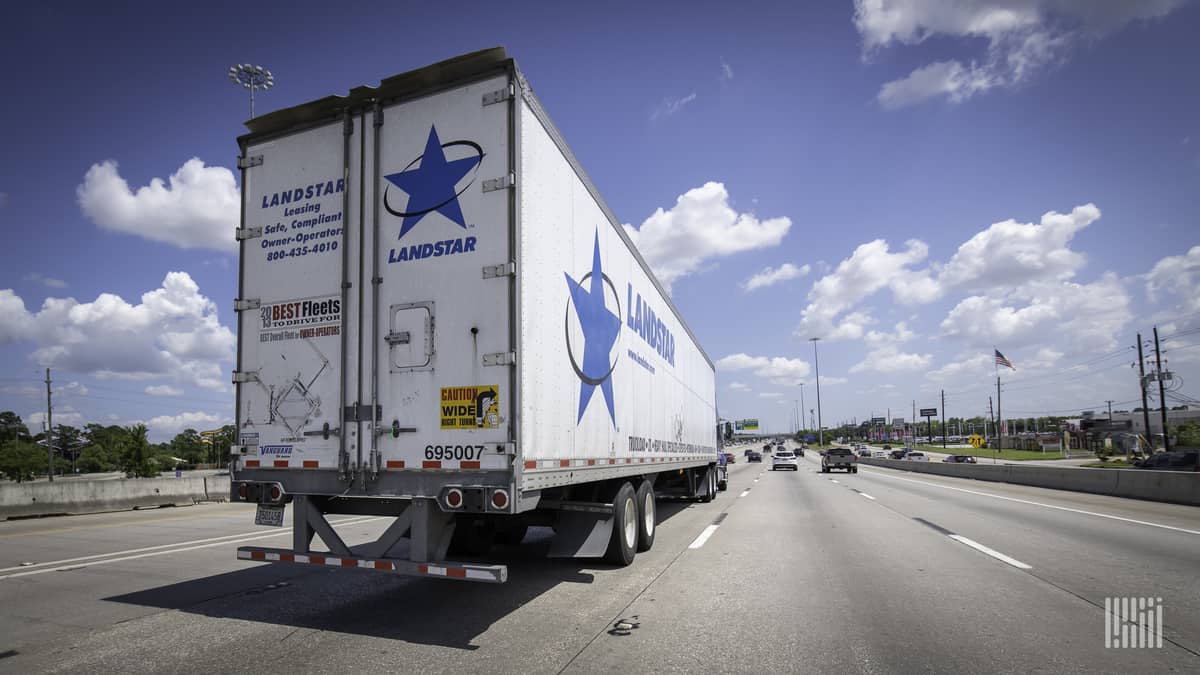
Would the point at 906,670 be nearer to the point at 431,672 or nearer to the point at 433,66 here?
the point at 431,672

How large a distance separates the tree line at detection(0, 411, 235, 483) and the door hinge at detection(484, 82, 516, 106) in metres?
52.1

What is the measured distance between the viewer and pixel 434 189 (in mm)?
5879

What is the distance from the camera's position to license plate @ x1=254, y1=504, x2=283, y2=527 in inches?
237

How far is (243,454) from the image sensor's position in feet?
20.5

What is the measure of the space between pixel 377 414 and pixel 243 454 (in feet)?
5.39

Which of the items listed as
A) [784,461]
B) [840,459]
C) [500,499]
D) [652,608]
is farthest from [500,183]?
[784,461]

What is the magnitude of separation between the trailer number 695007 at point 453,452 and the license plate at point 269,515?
5.76 feet

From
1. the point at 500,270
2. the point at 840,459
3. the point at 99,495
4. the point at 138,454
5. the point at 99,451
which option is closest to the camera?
the point at 500,270

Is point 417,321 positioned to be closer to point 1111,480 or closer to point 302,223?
point 302,223

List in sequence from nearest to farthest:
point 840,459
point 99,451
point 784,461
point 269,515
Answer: point 269,515
point 840,459
point 784,461
point 99,451

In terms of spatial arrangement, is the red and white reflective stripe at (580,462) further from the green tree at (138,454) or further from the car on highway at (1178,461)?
the green tree at (138,454)

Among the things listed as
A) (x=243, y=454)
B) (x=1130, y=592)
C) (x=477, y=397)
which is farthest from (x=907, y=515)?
(x=243, y=454)

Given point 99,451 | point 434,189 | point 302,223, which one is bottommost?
point 99,451

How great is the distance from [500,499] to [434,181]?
292 cm
